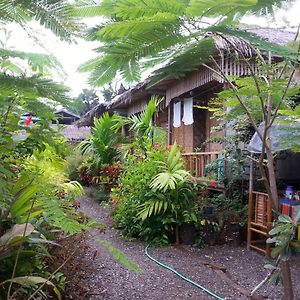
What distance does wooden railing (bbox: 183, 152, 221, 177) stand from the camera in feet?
25.1

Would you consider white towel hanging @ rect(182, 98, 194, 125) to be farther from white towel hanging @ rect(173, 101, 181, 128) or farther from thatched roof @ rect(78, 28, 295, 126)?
thatched roof @ rect(78, 28, 295, 126)

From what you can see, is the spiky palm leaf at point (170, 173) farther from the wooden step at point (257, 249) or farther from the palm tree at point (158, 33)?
the palm tree at point (158, 33)

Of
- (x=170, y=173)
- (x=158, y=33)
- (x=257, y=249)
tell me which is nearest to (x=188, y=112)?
(x=170, y=173)

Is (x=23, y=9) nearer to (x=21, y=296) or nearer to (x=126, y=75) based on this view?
(x=126, y=75)

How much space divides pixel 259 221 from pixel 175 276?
1.82 meters

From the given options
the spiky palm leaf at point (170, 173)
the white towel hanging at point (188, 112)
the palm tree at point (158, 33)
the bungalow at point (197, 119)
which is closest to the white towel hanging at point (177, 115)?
the bungalow at point (197, 119)

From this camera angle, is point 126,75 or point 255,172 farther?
point 255,172

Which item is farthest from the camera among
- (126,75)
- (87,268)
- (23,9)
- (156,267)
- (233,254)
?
(233,254)

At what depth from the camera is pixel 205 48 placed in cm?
174

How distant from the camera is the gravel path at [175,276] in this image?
4055 millimetres

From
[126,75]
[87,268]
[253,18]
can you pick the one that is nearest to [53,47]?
[126,75]

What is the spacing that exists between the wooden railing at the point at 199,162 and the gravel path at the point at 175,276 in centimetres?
202

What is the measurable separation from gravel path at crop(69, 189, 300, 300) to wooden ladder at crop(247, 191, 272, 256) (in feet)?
0.61

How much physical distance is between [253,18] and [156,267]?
3812mm
